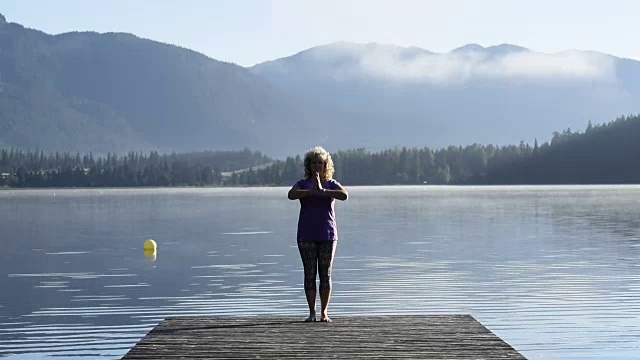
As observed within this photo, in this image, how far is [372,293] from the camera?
3819 cm

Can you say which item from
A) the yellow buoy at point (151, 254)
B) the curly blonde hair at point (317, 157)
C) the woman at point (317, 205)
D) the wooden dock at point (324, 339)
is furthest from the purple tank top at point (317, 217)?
the yellow buoy at point (151, 254)

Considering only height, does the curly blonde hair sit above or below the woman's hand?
above

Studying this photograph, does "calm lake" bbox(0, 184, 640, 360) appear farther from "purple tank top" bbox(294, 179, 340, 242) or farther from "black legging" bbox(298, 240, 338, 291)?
"purple tank top" bbox(294, 179, 340, 242)

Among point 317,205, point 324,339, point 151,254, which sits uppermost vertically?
point 317,205

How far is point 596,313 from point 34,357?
17111 mm

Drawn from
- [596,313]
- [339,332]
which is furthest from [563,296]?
[339,332]

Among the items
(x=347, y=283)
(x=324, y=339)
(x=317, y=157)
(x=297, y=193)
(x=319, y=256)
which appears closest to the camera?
(x=324, y=339)

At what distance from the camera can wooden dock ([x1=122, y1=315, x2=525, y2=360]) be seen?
1727cm

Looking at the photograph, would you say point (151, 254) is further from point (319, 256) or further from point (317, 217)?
point (317, 217)

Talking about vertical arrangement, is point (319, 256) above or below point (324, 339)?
above

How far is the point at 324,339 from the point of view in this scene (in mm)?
18641

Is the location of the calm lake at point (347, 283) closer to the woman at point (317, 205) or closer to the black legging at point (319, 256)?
the black legging at point (319, 256)

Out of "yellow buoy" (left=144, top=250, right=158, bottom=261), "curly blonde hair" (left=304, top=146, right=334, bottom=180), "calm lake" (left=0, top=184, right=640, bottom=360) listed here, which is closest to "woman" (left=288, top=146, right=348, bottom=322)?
"curly blonde hair" (left=304, top=146, right=334, bottom=180)

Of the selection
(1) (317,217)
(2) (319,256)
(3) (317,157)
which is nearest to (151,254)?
(2) (319,256)
